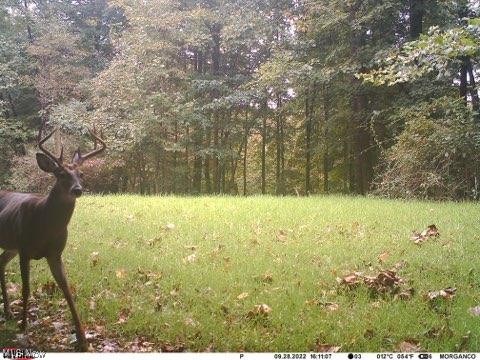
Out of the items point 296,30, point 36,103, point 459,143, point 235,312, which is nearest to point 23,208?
point 235,312

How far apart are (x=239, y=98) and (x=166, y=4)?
2469mm

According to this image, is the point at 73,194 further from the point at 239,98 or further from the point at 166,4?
the point at 166,4

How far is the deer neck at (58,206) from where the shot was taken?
326 cm

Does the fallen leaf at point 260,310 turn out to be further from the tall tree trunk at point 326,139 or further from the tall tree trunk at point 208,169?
the tall tree trunk at point 326,139

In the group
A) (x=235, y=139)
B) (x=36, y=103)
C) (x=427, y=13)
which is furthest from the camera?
(x=427, y=13)

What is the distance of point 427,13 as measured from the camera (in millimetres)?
9992

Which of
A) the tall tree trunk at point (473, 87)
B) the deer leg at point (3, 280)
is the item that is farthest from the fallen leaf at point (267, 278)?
the tall tree trunk at point (473, 87)

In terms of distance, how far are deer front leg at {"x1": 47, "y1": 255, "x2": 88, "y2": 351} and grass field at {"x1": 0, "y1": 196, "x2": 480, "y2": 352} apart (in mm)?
79

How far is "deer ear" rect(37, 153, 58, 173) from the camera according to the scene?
10.1ft

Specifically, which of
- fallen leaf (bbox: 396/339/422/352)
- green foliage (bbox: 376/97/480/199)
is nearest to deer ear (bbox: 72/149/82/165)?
fallen leaf (bbox: 396/339/422/352)

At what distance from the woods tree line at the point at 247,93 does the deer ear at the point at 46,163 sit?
103cm

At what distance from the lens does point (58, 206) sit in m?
3.30

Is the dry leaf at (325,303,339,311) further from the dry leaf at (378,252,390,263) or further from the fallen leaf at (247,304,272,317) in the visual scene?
the dry leaf at (378,252,390,263)

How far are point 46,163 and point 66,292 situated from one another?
2.72 ft
